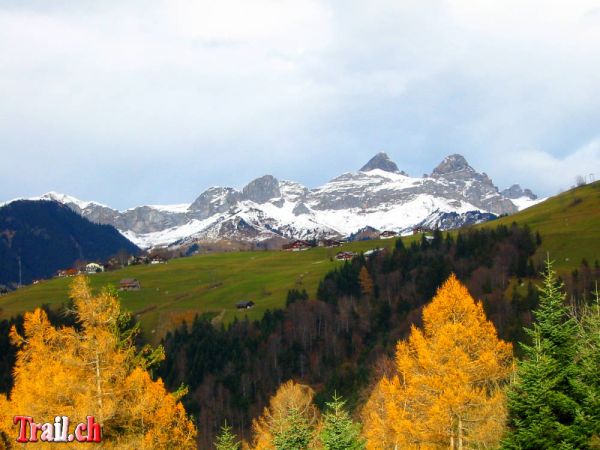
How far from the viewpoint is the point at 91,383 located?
91.7 ft

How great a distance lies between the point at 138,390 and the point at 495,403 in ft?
65.2

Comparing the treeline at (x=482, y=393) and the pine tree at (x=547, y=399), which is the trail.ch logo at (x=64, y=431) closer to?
the treeline at (x=482, y=393)

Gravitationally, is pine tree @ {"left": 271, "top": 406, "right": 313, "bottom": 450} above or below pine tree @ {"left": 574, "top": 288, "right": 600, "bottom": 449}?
below

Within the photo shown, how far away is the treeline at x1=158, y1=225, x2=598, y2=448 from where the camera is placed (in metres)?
Answer: 153

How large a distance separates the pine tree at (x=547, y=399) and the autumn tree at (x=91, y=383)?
52.8 ft

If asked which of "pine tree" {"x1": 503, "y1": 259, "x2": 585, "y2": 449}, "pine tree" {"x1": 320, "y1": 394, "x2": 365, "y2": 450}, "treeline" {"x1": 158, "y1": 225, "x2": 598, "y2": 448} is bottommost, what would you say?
"treeline" {"x1": 158, "y1": 225, "x2": 598, "y2": 448}

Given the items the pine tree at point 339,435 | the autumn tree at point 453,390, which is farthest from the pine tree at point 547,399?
the pine tree at point 339,435

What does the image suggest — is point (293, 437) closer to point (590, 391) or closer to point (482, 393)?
point (482, 393)

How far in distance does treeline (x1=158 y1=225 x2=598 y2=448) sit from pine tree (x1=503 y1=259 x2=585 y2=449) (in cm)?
11410

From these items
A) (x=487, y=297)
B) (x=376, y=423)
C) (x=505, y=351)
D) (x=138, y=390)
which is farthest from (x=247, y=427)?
(x=138, y=390)

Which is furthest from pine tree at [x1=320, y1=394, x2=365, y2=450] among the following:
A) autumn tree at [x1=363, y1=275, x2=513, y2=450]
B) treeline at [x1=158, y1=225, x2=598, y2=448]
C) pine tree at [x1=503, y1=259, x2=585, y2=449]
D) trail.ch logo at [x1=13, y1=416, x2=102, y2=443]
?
treeline at [x1=158, y1=225, x2=598, y2=448]

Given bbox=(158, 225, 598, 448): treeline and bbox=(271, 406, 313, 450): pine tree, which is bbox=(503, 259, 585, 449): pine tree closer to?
bbox=(271, 406, 313, 450): pine tree

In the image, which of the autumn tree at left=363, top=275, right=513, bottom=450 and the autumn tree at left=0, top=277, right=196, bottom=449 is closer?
the autumn tree at left=0, top=277, right=196, bottom=449

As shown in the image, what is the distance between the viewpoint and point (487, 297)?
154 m
